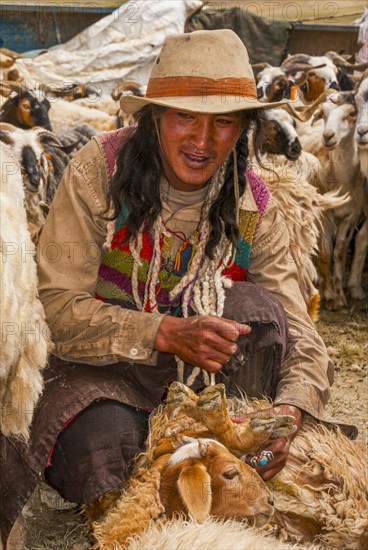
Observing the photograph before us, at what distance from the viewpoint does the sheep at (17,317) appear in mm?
1927

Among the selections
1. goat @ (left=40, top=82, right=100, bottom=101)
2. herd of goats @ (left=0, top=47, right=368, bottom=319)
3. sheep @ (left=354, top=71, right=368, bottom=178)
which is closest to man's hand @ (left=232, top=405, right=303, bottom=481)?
herd of goats @ (left=0, top=47, right=368, bottom=319)

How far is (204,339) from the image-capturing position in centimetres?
225

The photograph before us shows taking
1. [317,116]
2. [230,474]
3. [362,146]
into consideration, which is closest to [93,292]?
[230,474]

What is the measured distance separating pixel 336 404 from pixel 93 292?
2.05 meters

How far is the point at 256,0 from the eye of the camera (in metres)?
13.1

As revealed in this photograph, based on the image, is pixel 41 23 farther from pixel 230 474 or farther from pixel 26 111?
pixel 230 474

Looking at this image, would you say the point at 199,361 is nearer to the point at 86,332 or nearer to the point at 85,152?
the point at 86,332

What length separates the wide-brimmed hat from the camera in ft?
7.86

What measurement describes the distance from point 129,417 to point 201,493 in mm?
556

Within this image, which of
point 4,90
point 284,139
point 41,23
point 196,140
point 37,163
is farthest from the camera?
point 41,23

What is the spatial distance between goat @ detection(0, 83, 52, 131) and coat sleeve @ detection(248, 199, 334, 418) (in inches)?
173

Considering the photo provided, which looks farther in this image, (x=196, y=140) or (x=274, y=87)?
(x=274, y=87)

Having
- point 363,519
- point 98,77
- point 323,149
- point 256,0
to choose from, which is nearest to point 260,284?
point 363,519

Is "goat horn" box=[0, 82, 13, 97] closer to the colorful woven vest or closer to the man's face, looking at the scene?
the colorful woven vest
